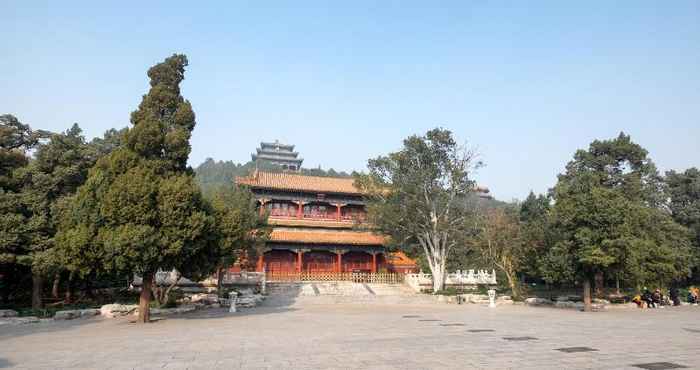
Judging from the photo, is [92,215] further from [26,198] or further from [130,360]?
[130,360]

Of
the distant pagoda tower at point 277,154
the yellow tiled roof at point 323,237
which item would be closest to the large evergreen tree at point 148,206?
the yellow tiled roof at point 323,237

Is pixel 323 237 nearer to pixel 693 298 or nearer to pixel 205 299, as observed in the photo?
pixel 205 299

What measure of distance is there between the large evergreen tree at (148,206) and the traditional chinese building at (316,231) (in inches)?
803

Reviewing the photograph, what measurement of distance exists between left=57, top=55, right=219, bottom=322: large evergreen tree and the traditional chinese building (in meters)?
20.4

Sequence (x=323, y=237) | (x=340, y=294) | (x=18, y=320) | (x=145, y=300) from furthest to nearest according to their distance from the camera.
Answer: (x=323, y=237)
(x=340, y=294)
(x=18, y=320)
(x=145, y=300)

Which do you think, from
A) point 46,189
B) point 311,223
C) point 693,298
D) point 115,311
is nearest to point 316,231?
point 311,223

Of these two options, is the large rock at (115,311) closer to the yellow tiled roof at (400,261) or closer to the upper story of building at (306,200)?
the upper story of building at (306,200)

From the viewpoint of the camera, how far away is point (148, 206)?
47.5ft

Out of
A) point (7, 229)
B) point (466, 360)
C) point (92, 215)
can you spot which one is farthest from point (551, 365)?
point (7, 229)

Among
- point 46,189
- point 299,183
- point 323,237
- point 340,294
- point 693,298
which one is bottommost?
point 340,294

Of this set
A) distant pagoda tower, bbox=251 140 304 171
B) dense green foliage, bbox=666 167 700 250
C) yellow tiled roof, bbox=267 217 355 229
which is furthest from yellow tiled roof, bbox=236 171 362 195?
distant pagoda tower, bbox=251 140 304 171

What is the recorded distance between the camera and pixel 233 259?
875 inches

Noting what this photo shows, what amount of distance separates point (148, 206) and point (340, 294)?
17718 millimetres

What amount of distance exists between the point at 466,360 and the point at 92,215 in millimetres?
11962
